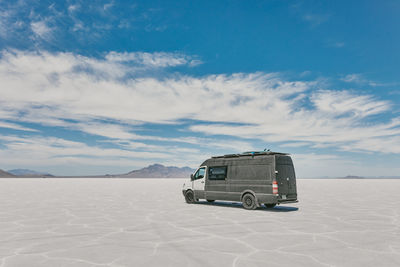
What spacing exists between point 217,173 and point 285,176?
3223 mm

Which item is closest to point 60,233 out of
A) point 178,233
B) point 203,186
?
point 178,233

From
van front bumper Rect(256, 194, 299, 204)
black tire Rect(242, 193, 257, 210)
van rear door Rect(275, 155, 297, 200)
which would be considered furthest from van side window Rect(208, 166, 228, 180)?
van rear door Rect(275, 155, 297, 200)

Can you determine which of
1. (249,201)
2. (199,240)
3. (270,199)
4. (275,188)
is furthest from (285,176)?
(199,240)

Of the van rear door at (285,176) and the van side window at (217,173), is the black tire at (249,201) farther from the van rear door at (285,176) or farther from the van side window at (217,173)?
the van side window at (217,173)

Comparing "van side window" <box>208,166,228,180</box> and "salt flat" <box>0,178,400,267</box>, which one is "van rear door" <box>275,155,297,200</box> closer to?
"salt flat" <box>0,178,400,267</box>

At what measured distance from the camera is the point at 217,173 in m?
15.5

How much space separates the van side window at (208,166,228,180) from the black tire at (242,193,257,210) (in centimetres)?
161

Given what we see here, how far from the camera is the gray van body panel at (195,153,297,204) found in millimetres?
13320

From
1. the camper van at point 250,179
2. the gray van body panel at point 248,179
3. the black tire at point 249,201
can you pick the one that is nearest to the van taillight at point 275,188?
the camper van at point 250,179

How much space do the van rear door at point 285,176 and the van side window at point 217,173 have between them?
260cm

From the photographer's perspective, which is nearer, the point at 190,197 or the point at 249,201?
the point at 249,201

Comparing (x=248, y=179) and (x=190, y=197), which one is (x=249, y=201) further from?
(x=190, y=197)

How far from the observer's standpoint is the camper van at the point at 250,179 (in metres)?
13.3

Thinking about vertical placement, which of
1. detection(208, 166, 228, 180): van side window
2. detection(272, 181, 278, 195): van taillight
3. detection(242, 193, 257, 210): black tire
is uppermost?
detection(208, 166, 228, 180): van side window
